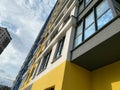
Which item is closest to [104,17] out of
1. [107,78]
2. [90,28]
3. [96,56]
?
[90,28]

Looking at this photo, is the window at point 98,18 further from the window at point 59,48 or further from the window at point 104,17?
the window at point 59,48

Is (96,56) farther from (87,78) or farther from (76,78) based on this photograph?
(87,78)

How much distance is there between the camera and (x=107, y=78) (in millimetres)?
6371

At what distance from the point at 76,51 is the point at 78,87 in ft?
6.27

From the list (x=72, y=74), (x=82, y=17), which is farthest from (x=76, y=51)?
(x=82, y=17)

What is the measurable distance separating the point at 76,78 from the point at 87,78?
34.3 inches

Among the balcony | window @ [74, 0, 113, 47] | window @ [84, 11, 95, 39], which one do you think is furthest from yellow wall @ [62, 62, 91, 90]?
window @ [84, 11, 95, 39]

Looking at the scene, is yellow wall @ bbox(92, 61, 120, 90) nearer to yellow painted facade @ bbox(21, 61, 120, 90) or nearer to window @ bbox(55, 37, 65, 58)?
yellow painted facade @ bbox(21, 61, 120, 90)

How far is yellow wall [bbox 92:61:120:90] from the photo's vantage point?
585cm

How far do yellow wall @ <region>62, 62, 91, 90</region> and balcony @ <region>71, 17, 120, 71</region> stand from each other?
323 mm

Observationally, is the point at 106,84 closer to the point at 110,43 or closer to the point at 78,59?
the point at 78,59

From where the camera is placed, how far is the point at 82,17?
29.1 ft

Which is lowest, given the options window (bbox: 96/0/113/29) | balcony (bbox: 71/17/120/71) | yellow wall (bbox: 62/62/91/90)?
yellow wall (bbox: 62/62/91/90)

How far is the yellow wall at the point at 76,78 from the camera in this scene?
6.38 meters
